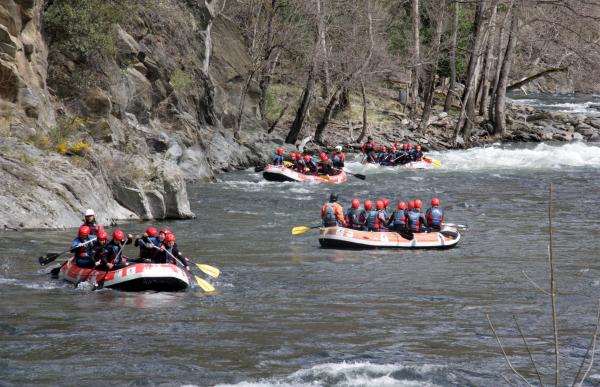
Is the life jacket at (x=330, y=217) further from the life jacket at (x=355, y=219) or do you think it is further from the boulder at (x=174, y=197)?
the boulder at (x=174, y=197)

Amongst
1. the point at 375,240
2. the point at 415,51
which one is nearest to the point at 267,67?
the point at 415,51

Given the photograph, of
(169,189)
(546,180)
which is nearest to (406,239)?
(169,189)

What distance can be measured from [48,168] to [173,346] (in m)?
11.1

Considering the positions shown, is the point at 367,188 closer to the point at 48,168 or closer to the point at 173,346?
the point at 48,168

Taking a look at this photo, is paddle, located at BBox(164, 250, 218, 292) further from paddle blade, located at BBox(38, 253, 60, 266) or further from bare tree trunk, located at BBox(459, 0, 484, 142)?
bare tree trunk, located at BBox(459, 0, 484, 142)

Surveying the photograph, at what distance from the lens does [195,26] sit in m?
39.4

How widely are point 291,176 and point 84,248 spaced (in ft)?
55.0

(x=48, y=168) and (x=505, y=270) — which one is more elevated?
(x=48, y=168)

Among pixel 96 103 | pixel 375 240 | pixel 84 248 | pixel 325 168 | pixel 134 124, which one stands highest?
pixel 96 103

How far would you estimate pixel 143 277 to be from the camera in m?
14.4

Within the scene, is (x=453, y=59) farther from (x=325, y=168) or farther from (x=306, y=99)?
(x=325, y=168)

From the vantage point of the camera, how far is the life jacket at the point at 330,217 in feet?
66.4

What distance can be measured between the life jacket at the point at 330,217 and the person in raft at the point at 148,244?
5.94m

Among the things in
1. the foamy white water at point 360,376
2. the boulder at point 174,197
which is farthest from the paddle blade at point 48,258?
the boulder at point 174,197
